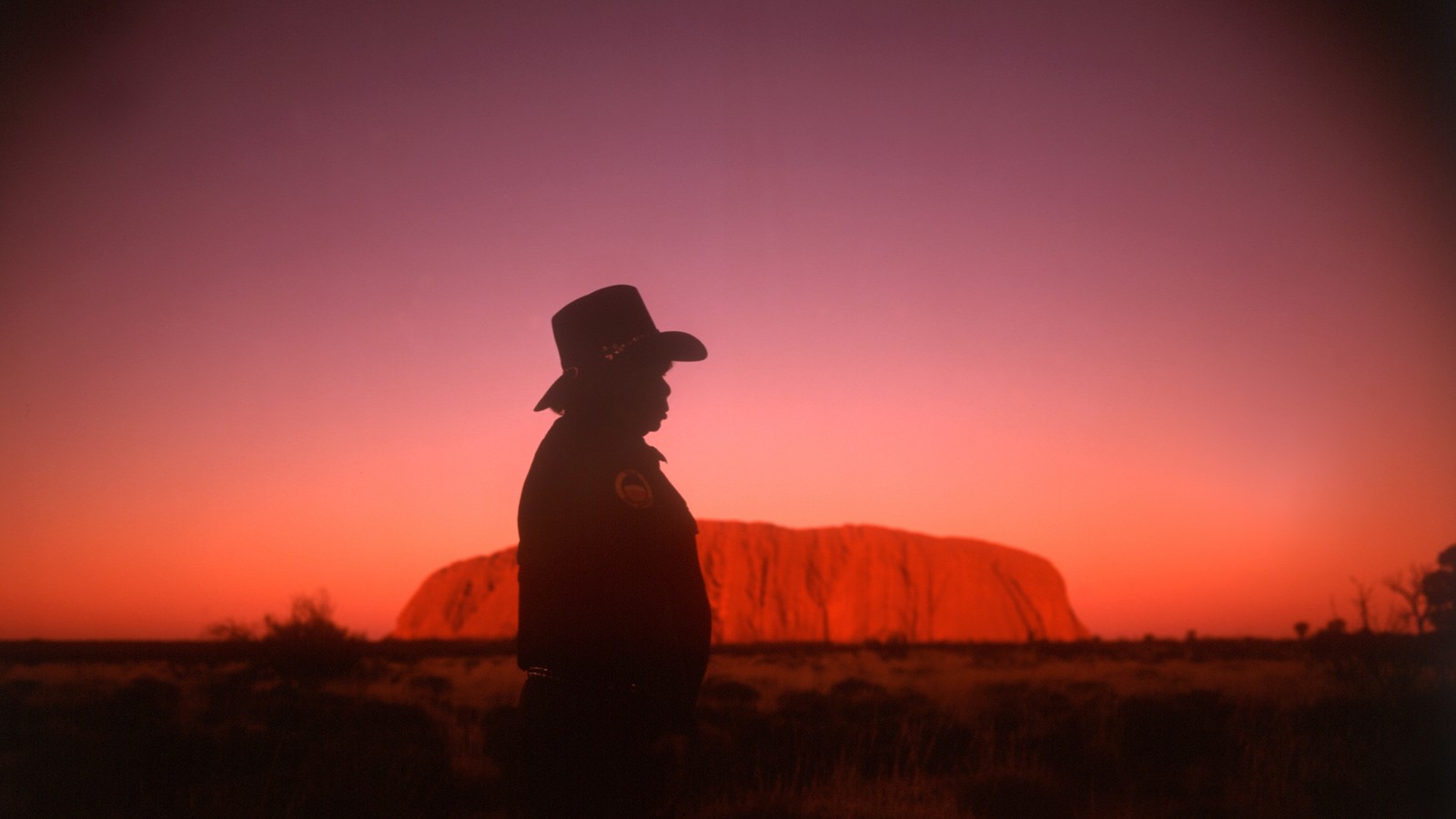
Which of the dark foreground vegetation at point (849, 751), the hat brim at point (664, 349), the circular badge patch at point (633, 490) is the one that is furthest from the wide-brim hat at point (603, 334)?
the dark foreground vegetation at point (849, 751)

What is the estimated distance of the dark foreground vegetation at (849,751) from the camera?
6.07m

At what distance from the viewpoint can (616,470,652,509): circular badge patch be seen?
2199 mm

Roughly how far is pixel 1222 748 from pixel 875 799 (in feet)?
13.3

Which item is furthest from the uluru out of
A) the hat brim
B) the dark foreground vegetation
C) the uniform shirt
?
the uniform shirt

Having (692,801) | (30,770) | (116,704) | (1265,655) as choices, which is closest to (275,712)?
(116,704)

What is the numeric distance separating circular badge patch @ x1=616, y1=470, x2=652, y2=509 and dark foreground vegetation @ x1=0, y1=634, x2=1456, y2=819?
2.80 feet

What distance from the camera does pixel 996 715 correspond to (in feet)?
34.7

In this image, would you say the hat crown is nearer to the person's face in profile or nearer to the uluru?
the person's face in profile

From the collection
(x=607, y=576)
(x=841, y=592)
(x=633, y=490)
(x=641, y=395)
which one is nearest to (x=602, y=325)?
(x=641, y=395)

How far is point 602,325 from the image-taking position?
8.50 ft

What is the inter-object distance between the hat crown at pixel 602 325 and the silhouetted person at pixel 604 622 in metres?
0.20

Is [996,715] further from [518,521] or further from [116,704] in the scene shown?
[116,704]

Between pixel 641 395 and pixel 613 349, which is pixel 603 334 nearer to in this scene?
pixel 613 349

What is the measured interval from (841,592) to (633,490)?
188ft
